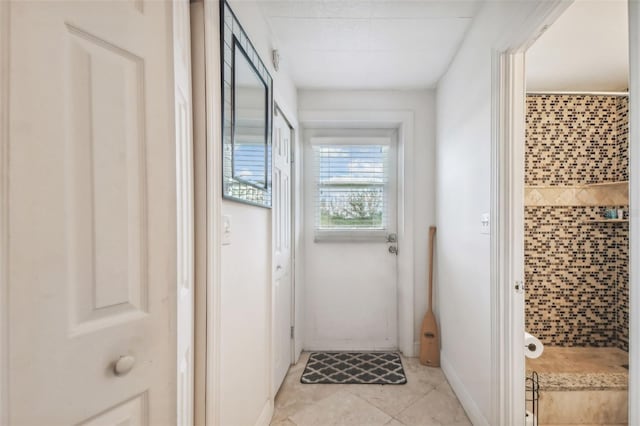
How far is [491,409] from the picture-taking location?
1825 millimetres

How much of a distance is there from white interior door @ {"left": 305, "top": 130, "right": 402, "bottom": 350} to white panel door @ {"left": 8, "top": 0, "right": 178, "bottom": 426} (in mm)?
2536

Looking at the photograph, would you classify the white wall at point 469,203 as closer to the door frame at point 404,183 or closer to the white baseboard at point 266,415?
the door frame at point 404,183

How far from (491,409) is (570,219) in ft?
6.18

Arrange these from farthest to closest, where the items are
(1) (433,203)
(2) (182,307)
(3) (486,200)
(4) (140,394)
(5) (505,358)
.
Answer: (1) (433,203), (3) (486,200), (5) (505,358), (2) (182,307), (4) (140,394)

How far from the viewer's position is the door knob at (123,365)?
0.75 m

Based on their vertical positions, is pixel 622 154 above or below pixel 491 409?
above

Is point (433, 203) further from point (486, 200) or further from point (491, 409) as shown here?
point (491, 409)

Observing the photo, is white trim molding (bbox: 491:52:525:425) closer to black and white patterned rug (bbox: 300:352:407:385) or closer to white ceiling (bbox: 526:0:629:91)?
white ceiling (bbox: 526:0:629:91)

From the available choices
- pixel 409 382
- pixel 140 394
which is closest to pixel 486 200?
pixel 409 382

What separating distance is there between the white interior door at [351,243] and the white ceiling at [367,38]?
68cm

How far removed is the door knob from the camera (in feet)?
2.45

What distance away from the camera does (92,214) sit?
721mm

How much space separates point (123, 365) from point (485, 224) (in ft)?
5.76

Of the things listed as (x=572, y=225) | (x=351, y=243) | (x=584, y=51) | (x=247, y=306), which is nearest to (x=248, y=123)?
(x=247, y=306)
